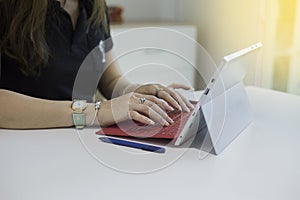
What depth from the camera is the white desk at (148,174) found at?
668 mm

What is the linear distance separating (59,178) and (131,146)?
0.66 ft

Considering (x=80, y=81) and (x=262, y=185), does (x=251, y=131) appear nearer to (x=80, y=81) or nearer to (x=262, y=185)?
(x=262, y=185)

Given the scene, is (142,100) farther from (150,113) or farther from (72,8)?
(72,8)

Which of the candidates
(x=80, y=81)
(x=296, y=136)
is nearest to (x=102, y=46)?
(x=80, y=81)

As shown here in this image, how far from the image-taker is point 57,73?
1.32 metres

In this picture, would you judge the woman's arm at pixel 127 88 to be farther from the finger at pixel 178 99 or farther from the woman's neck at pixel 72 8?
the woman's neck at pixel 72 8

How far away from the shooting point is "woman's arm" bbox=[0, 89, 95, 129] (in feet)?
3.24

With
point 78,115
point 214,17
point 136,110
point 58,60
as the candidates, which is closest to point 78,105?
point 78,115

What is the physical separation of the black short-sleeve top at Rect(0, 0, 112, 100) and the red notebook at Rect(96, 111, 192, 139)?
0.41 m

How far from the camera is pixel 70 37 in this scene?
1341 mm

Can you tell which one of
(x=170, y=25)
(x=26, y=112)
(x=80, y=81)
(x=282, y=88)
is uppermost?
(x=26, y=112)

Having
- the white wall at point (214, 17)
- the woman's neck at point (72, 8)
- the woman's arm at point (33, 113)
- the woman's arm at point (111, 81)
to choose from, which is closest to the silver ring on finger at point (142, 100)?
the woman's arm at point (33, 113)

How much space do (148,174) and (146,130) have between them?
20 centimetres

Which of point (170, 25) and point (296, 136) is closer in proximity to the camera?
point (296, 136)
